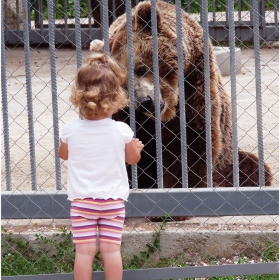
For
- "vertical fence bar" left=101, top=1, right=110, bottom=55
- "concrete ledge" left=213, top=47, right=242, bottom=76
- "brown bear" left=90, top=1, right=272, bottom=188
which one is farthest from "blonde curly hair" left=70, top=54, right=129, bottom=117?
"concrete ledge" left=213, top=47, right=242, bottom=76

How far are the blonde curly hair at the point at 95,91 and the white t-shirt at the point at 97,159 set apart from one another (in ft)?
0.31

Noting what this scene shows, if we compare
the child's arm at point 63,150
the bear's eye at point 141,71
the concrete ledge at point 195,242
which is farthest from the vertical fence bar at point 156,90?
the bear's eye at point 141,71

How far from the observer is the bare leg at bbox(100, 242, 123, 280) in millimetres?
3367

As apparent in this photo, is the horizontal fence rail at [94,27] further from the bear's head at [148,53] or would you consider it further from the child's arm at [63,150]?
the child's arm at [63,150]

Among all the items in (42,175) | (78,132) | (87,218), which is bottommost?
(42,175)

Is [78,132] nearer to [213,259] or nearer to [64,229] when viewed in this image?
[64,229]

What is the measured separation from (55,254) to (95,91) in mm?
1681

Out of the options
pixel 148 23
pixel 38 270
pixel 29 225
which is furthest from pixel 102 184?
pixel 148 23

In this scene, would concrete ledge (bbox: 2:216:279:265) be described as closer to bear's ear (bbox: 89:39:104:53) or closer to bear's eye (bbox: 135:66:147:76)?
bear's eye (bbox: 135:66:147:76)

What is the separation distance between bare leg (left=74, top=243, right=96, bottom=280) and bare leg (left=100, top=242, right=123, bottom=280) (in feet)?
0.24

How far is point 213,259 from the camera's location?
4.61 m

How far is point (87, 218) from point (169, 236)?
4.33ft

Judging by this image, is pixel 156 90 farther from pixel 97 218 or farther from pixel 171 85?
pixel 171 85

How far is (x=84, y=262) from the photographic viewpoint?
3375mm
